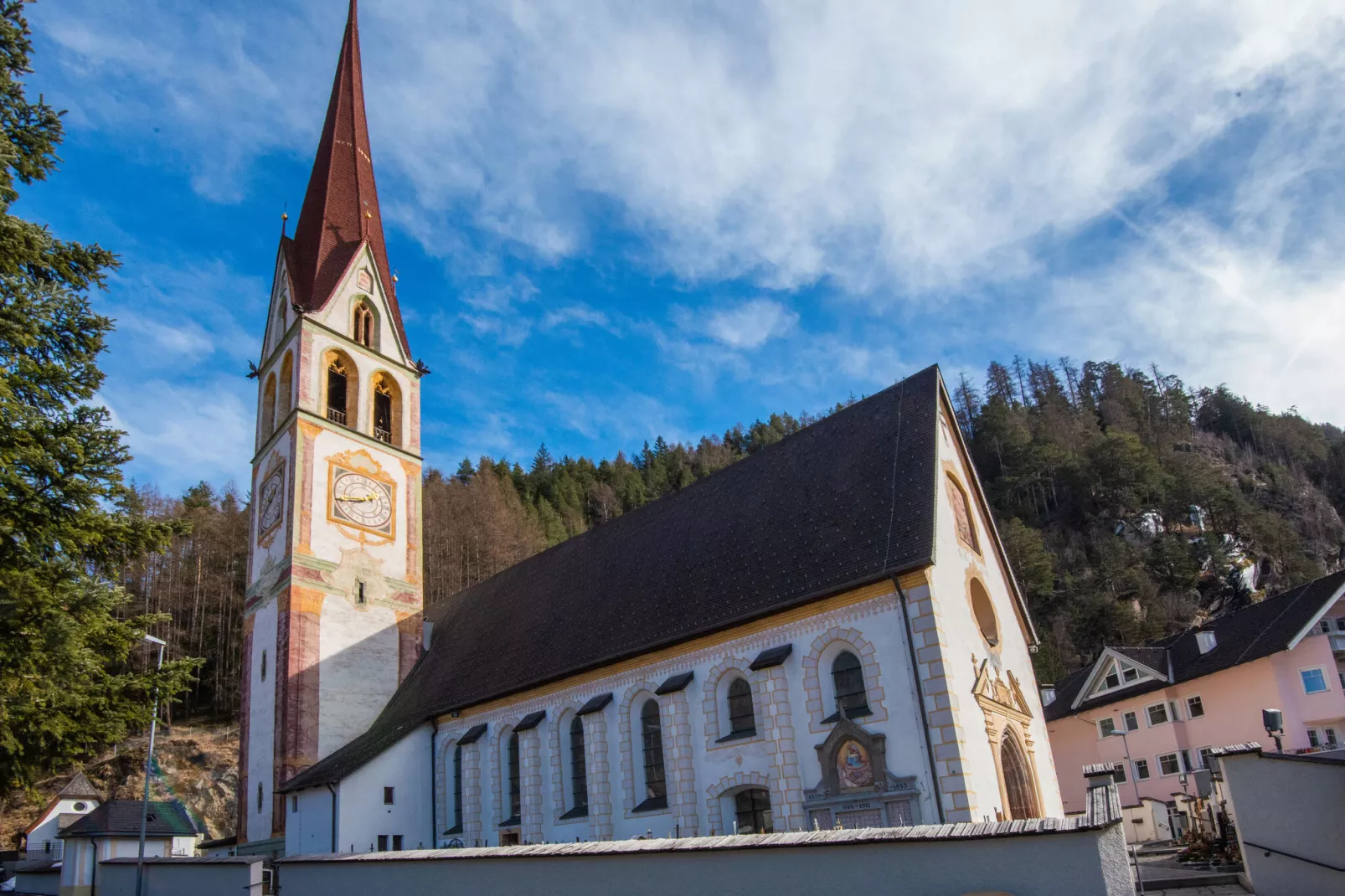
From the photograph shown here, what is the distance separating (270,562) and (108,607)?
14.9 meters

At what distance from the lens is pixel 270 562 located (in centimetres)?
2903

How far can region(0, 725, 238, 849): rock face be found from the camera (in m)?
40.7

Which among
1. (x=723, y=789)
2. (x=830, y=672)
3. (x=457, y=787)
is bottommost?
(x=723, y=789)

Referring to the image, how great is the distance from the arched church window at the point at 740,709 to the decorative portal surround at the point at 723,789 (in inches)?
32.4

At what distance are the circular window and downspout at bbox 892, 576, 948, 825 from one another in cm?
348

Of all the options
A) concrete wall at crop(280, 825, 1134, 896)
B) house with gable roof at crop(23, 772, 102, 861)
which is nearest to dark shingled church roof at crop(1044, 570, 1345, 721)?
concrete wall at crop(280, 825, 1134, 896)

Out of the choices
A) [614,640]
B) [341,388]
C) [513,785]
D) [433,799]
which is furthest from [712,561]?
[341,388]

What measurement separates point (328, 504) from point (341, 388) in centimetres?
461

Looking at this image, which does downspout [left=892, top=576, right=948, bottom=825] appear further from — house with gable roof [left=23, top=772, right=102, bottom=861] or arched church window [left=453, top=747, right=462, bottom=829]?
house with gable roof [left=23, top=772, right=102, bottom=861]

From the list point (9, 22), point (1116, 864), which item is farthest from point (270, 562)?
point (1116, 864)

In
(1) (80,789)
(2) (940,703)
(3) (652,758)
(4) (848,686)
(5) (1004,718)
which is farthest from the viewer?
(1) (80,789)

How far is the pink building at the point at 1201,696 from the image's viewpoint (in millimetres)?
33156

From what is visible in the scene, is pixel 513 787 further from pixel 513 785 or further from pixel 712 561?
pixel 712 561

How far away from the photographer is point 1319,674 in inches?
1310
